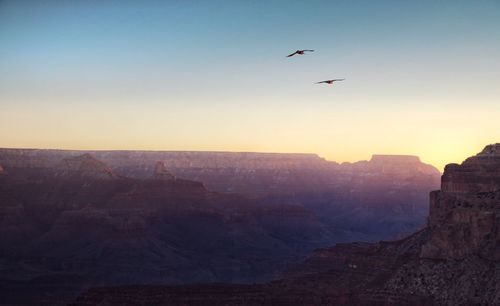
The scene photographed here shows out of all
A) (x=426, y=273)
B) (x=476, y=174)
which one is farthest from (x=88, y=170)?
(x=426, y=273)

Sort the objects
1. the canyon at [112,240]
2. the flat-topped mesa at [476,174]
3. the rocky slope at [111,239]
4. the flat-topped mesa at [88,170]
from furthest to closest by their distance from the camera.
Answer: the flat-topped mesa at [88,170], the rocky slope at [111,239], the canyon at [112,240], the flat-topped mesa at [476,174]

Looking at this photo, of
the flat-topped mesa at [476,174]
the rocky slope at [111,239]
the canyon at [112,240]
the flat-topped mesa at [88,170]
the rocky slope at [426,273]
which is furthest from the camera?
the flat-topped mesa at [88,170]

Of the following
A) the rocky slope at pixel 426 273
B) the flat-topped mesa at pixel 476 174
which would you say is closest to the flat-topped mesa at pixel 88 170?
the rocky slope at pixel 426 273

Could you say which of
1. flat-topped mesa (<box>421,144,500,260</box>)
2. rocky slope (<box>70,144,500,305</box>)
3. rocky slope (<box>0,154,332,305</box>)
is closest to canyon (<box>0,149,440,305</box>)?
rocky slope (<box>0,154,332,305</box>)

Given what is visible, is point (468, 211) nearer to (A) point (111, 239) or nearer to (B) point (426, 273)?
(B) point (426, 273)

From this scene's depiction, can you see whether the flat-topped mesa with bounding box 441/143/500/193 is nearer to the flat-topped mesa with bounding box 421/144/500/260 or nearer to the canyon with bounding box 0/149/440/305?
the flat-topped mesa with bounding box 421/144/500/260

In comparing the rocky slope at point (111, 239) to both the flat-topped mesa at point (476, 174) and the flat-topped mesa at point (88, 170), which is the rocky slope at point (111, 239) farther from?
the flat-topped mesa at point (476, 174)

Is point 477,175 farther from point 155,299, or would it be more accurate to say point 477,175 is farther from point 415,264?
point 155,299
